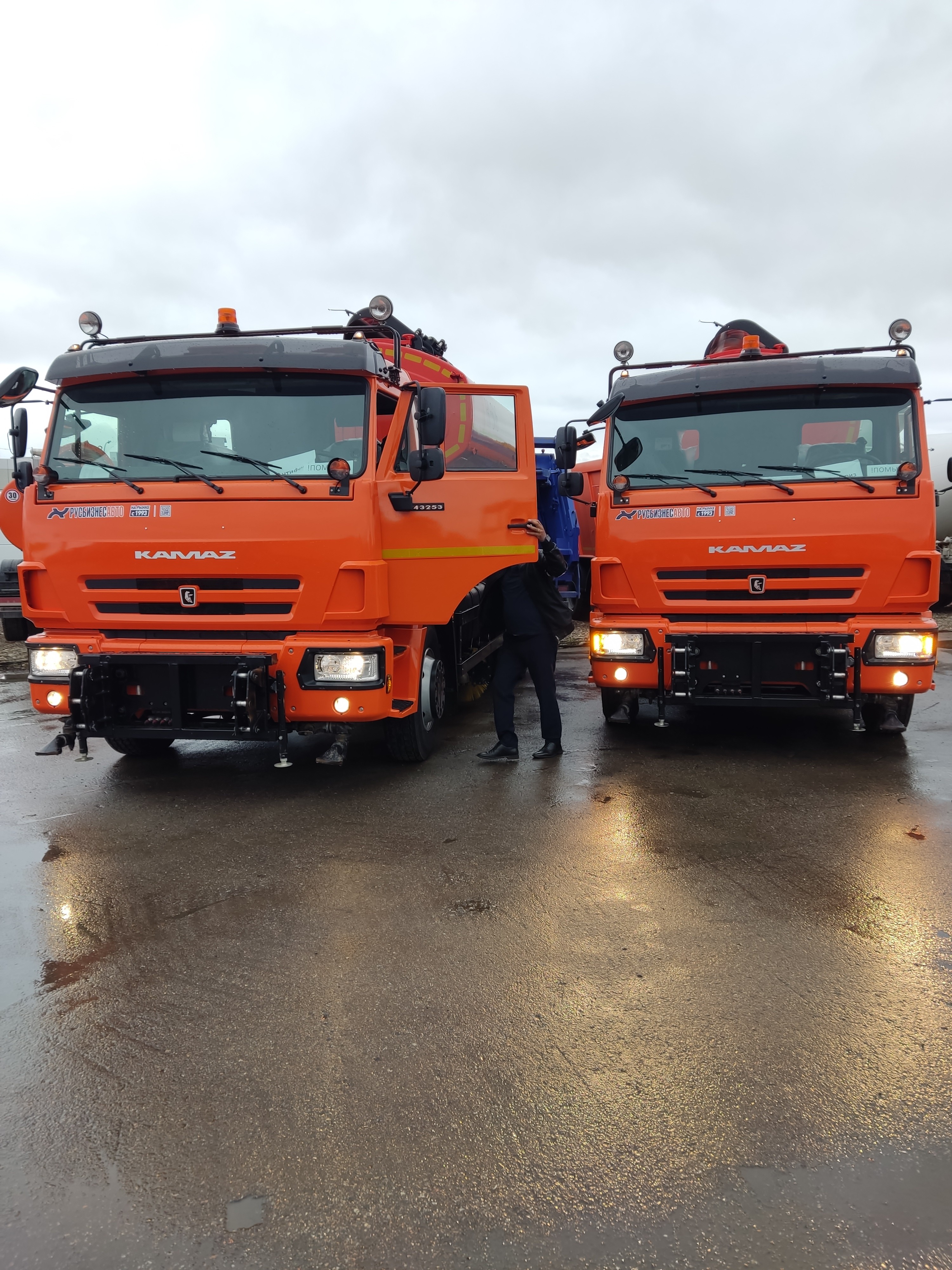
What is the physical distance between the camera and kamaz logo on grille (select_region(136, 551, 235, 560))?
4898 millimetres

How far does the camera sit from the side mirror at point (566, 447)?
5.87 metres

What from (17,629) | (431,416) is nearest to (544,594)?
(431,416)

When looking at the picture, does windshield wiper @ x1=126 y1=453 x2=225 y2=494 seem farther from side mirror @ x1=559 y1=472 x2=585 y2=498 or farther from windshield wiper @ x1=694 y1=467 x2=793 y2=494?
windshield wiper @ x1=694 y1=467 x2=793 y2=494

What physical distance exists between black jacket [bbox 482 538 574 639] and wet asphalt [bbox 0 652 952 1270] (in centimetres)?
137

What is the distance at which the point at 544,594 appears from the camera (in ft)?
20.2

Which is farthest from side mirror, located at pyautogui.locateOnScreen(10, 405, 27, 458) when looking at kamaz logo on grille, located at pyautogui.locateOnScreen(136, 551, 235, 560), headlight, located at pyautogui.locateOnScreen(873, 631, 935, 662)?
headlight, located at pyautogui.locateOnScreen(873, 631, 935, 662)

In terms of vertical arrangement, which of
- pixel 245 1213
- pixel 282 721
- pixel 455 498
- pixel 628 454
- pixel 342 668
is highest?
pixel 628 454

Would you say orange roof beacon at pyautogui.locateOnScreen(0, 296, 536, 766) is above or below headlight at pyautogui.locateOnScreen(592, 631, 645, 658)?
above

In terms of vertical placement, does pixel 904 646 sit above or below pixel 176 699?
above

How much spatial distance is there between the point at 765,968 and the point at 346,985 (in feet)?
4.97

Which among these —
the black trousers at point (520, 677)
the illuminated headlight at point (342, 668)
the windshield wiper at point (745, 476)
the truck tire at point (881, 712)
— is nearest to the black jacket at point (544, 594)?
the black trousers at point (520, 677)

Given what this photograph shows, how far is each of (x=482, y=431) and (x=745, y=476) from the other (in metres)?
1.82

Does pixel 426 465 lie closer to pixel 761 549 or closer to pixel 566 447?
pixel 566 447

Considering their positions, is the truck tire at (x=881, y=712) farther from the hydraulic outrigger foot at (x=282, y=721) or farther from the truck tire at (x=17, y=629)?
the truck tire at (x=17, y=629)
